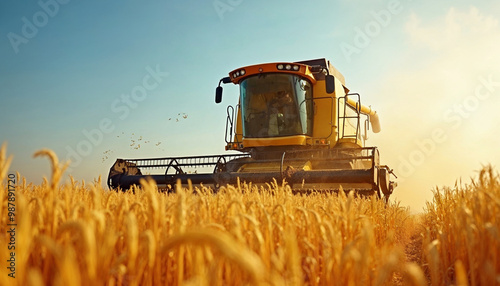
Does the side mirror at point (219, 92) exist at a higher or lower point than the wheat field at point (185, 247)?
higher

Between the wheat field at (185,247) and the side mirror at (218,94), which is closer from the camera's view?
the wheat field at (185,247)

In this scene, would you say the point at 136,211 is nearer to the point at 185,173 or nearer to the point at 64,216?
the point at 64,216

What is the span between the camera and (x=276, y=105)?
8492mm

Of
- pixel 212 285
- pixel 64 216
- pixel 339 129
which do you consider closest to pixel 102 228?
pixel 212 285

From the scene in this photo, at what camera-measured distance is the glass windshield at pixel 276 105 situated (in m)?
8.35

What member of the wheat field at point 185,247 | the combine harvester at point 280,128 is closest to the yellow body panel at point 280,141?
the combine harvester at point 280,128

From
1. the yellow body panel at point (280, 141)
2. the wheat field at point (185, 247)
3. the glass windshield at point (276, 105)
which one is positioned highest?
the glass windshield at point (276, 105)

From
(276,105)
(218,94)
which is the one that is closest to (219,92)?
(218,94)

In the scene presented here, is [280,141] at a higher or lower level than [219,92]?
lower

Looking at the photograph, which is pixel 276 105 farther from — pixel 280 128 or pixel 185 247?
pixel 185 247

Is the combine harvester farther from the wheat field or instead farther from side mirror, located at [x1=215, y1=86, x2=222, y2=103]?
the wheat field

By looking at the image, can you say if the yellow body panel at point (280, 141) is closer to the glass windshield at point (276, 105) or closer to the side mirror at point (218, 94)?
the glass windshield at point (276, 105)

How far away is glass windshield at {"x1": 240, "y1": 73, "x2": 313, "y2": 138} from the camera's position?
8.35 meters

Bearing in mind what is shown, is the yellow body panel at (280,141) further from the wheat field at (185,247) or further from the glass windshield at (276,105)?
the wheat field at (185,247)
